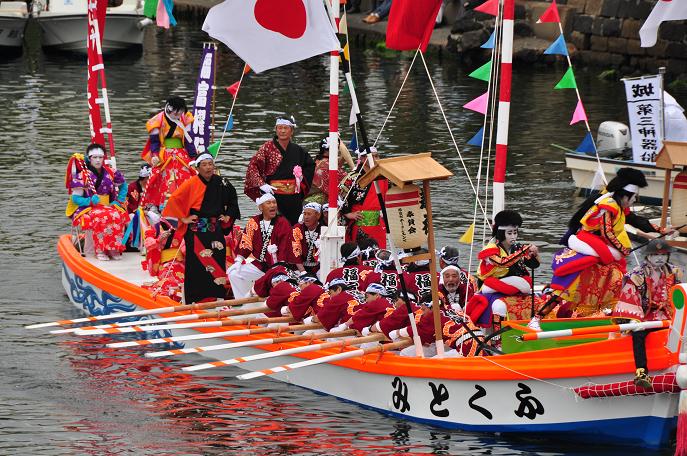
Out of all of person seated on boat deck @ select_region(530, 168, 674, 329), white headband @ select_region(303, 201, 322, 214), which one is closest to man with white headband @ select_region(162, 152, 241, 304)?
white headband @ select_region(303, 201, 322, 214)

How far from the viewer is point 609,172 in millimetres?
22281

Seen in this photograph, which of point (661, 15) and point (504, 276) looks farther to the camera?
point (661, 15)

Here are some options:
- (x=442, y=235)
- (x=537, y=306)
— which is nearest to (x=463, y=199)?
(x=442, y=235)

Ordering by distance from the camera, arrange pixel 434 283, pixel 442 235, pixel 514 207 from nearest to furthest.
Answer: pixel 434 283
pixel 442 235
pixel 514 207

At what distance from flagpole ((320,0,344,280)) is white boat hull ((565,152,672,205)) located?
8.28 meters

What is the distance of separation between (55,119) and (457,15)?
16908mm

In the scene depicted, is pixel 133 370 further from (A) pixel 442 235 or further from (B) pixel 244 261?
(A) pixel 442 235

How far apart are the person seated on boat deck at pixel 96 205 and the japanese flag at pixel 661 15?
650cm

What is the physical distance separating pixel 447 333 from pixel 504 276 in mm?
725

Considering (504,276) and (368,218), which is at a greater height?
(504,276)

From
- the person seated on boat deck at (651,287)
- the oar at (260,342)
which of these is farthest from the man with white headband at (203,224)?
the person seated on boat deck at (651,287)

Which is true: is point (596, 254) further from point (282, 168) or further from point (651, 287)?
point (282, 168)

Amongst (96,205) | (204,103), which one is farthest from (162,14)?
(96,205)

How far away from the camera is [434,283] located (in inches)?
470
